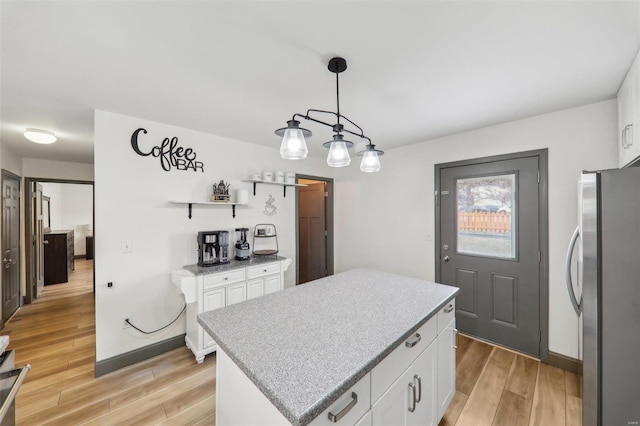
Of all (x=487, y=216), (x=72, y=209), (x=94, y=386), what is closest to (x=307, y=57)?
(x=487, y=216)

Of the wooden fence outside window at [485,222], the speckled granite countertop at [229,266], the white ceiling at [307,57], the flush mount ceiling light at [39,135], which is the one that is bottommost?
the speckled granite countertop at [229,266]

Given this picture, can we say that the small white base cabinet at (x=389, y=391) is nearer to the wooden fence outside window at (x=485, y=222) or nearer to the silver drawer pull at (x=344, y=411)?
the silver drawer pull at (x=344, y=411)

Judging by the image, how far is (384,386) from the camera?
3.63 feet

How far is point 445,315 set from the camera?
169 cm

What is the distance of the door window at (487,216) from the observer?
103 inches

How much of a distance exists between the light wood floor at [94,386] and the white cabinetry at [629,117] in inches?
131

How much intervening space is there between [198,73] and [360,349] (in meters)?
1.90

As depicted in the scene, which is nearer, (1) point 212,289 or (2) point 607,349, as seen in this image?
(2) point 607,349

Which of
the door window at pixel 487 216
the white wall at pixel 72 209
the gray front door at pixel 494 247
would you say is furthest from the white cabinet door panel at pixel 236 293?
the white wall at pixel 72 209

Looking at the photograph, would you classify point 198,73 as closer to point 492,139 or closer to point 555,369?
point 492,139

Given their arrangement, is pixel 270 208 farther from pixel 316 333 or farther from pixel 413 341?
pixel 413 341

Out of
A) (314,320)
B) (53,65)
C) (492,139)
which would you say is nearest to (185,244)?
(53,65)

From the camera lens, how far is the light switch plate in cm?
240

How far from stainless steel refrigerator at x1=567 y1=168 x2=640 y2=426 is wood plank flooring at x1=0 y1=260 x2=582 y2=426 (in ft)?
2.59
